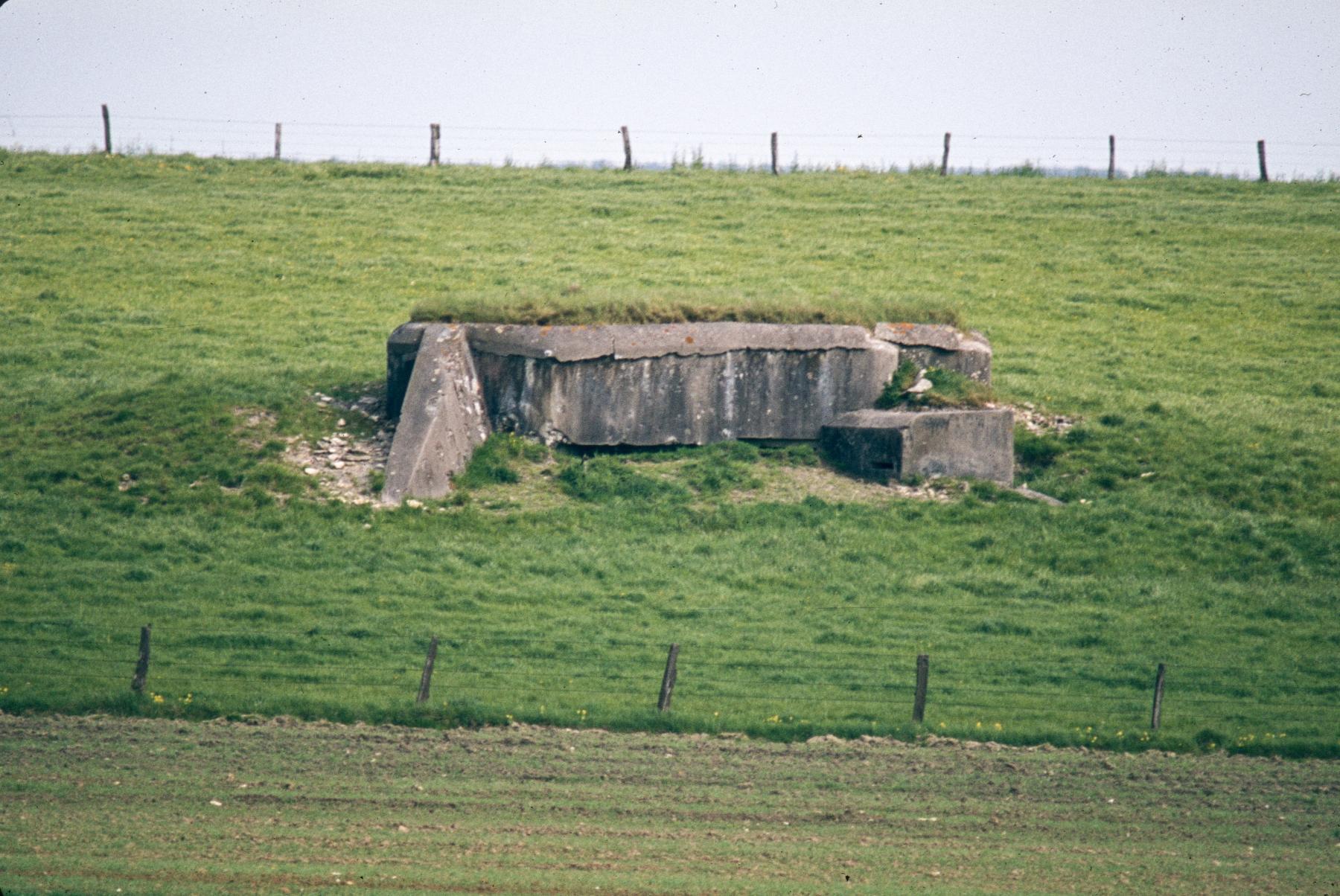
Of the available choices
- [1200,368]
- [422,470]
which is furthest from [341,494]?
[1200,368]

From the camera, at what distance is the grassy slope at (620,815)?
952 centimetres

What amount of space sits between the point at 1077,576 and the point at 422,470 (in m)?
9.86

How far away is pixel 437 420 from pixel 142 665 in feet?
23.9

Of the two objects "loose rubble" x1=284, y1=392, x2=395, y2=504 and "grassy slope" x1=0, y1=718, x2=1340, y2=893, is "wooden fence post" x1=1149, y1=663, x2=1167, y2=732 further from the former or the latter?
"loose rubble" x1=284, y1=392, x2=395, y2=504

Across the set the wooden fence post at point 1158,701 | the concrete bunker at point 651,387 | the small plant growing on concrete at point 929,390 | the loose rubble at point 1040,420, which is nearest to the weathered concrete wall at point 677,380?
the concrete bunker at point 651,387

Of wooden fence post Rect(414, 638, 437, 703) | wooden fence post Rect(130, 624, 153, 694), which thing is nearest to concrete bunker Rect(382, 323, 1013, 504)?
wooden fence post Rect(414, 638, 437, 703)

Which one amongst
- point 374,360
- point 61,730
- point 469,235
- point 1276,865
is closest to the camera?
point 1276,865

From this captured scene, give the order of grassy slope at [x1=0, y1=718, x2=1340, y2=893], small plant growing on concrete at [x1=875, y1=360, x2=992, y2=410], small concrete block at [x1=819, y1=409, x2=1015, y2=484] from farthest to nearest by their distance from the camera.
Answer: small plant growing on concrete at [x1=875, y1=360, x2=992, y2=410]
small concrete block at [x1=819, y1=409, x2=1015, y2=484]
grassy slope at [x1=0, y1=718, x2=1340, y2=893]

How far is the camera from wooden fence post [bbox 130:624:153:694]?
46.1ft

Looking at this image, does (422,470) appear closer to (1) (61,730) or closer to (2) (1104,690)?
(1) (61,730)

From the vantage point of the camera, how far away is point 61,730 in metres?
13.0

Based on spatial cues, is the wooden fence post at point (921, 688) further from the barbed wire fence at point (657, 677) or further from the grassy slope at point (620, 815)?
the grassy slope at point (620, 815)

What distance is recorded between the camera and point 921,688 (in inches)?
554

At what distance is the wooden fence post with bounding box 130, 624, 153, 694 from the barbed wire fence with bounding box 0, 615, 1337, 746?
21 mm
